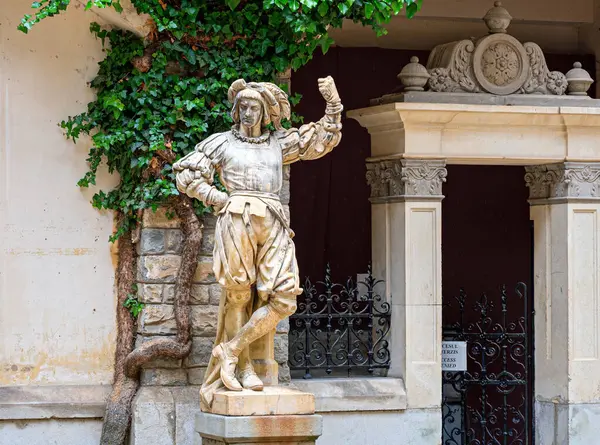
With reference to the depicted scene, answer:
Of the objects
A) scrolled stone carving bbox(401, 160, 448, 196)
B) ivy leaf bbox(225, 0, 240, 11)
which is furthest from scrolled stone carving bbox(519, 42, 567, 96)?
ivy leaf bbox(225, 0, 240, 11)

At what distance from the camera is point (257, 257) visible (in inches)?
386

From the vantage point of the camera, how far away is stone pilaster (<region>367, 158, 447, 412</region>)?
1209 centimetres

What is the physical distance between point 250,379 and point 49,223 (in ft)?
7.52

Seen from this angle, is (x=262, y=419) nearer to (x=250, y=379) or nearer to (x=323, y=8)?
(x=250, y=379)

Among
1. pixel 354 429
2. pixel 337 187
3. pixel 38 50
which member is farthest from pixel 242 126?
pixel 337 187

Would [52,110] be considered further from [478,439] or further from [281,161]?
[478,439]

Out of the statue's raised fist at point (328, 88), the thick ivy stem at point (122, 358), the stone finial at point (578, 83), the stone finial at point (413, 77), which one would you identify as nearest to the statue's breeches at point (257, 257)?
the statue's raised fist at point (328, 88)

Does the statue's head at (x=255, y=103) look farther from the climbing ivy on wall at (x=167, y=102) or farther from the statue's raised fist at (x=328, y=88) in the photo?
the climbing ivy on wall at (x=167, y=102)

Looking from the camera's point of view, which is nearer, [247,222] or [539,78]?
[247,222]

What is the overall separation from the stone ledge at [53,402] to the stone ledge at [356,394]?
1.54 m

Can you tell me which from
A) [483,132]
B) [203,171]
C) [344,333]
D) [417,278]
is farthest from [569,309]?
[203,171]

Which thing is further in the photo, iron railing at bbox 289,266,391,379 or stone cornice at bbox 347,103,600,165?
stone cornice at bbox 347,103,600,165

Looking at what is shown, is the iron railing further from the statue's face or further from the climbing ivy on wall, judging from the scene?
the statue's face

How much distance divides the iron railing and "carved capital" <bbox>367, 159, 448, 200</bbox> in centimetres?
69
